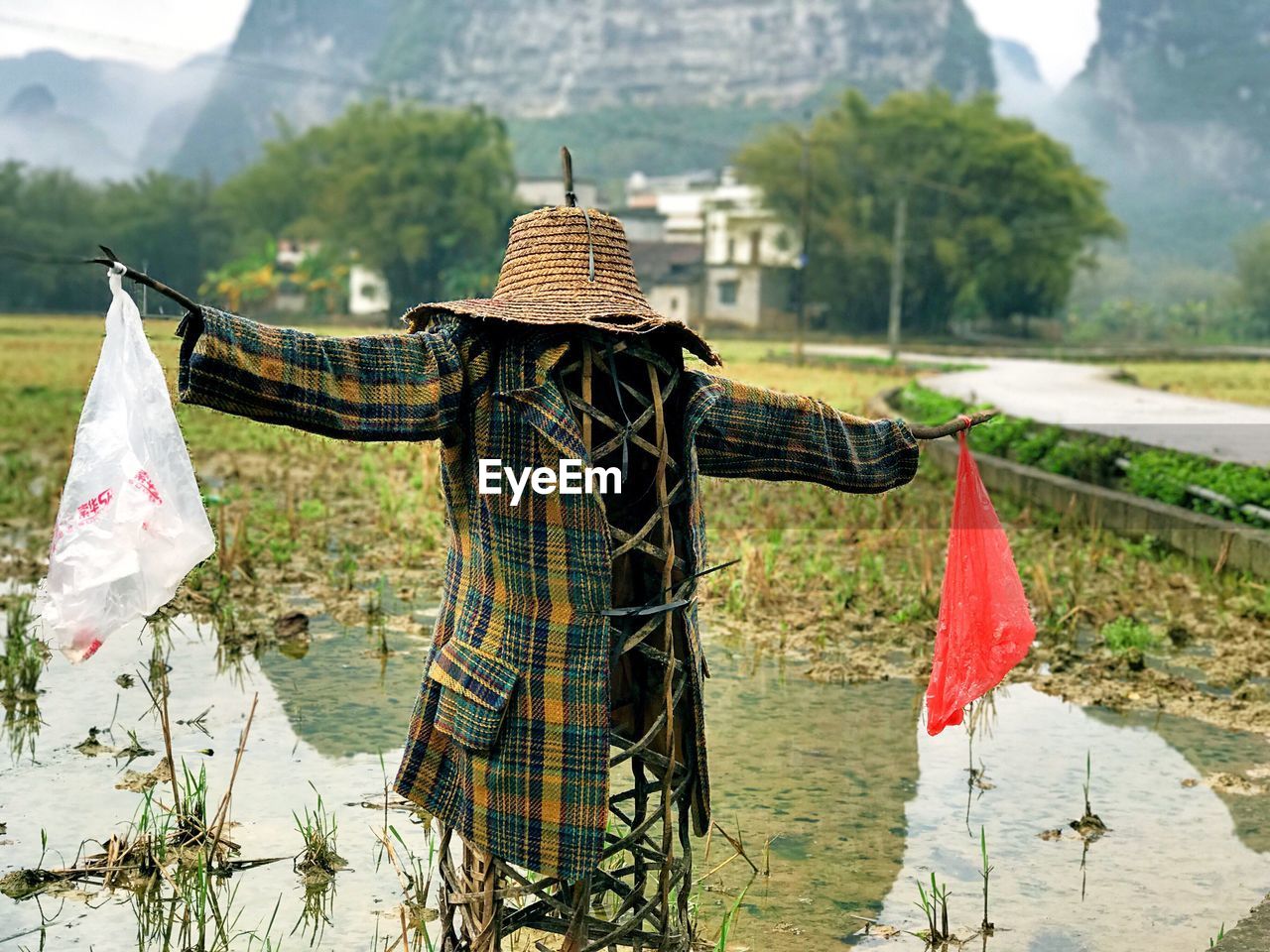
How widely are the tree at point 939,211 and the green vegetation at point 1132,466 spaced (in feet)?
132

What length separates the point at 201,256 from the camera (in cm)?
6681

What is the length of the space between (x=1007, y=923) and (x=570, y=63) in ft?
508

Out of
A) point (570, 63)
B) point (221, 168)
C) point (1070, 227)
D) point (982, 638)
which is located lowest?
point (982, 638)

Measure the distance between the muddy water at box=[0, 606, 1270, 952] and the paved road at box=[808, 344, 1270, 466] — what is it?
5407mm

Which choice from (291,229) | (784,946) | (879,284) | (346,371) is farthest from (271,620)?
(291,229)

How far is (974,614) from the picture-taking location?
3408 millimetres

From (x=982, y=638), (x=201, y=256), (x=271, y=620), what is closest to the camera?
(x=982, y=638)

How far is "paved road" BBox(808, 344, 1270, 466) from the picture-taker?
1273 centimetres

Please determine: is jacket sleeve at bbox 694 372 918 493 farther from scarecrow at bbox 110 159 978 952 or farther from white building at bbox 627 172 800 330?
white building at bbox 627 172 800 330

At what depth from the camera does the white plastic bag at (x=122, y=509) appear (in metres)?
2.61

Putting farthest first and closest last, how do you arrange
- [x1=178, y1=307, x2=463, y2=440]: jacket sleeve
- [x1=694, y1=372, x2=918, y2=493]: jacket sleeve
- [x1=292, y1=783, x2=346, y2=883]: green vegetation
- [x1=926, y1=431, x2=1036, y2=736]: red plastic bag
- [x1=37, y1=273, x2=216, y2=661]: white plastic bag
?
[x1=292, y1=783, x2=346, y2=883]: green vegetation, [x1=926, y1=431, x2=1036, y2=736]: red plastic bag, [x1=694, y1=372, x2=918, y2=493]: jacket sleeve, [x1=37, y1=273, x2=216, y2=661]: white plastic bag, [x1=178, y1=307, x2=463, y2=440]: jacket sleeve

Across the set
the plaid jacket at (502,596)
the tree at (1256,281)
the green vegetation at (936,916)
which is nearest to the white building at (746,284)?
the tree at (1256,281)

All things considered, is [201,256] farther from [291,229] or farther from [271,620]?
[271,620]

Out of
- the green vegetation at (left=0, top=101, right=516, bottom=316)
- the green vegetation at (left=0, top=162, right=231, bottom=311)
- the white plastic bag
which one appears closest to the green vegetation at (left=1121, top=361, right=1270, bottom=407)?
the white plastic bag
